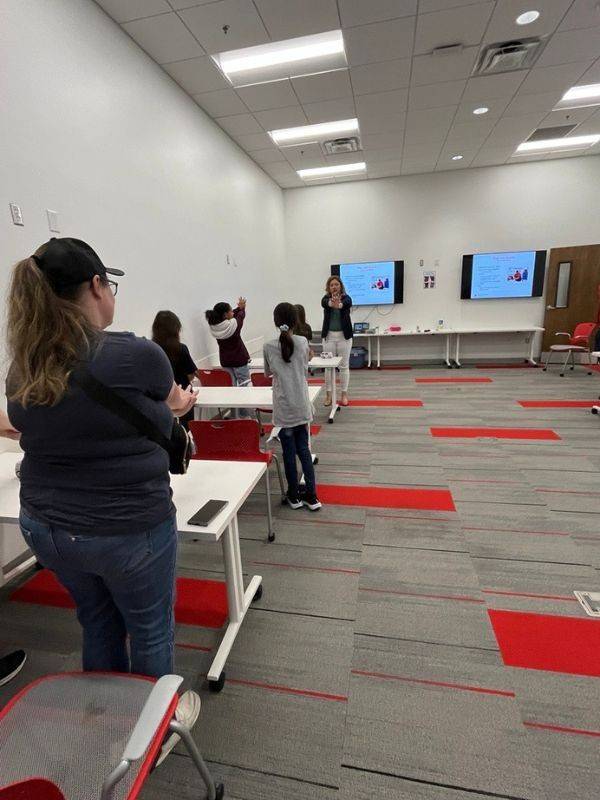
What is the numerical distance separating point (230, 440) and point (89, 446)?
1570mm

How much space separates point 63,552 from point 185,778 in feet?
2.97

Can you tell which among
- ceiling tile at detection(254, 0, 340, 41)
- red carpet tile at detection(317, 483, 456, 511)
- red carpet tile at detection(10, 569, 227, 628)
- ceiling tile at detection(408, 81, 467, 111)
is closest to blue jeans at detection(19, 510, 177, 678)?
red carpet tile at detection(10, 569, 227, 628)

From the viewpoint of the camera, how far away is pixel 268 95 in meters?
4.10

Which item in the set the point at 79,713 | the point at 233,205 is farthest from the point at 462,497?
the point at 233,205

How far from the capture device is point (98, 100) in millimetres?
2838

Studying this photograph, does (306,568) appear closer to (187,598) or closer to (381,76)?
(187,598)

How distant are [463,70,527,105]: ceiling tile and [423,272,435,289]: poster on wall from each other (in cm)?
327

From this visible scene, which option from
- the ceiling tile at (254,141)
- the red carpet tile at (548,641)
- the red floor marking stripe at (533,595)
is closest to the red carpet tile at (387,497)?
the red floor marking stripe at (533,595)

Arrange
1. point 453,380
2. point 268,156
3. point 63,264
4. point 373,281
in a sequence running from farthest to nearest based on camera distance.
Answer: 1. point 373,281
2. point 453,380
3. point 268,156
4. point 63,264

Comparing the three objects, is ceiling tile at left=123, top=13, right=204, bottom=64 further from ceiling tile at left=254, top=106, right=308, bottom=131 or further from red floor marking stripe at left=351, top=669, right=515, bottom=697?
red floor marking stripe at left=351, top=669, right=515, bottom=697

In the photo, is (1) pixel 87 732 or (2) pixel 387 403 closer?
(1) pixel 87 732

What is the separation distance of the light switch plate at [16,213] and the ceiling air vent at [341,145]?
4.50 m

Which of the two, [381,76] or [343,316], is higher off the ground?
[381,76]

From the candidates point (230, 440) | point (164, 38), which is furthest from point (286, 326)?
point (164, 38)
